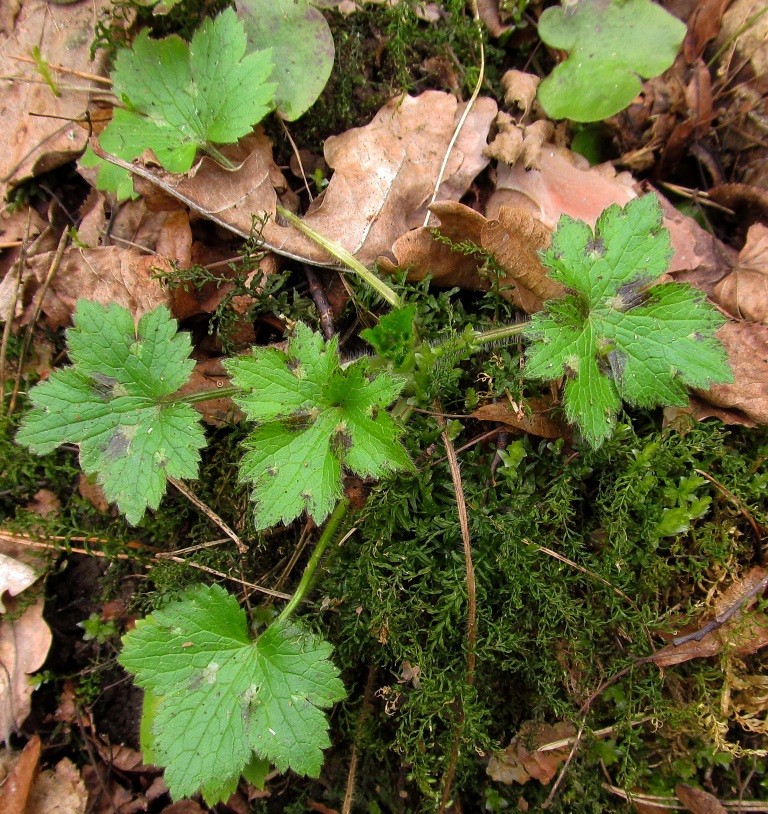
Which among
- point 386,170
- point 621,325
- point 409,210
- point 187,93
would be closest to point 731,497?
point 621,325

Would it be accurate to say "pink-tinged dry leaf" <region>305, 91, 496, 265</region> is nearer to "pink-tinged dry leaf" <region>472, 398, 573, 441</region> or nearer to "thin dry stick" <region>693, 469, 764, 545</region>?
"pink-tinged dry leaf" <region>472, 398, 573, 441</region>

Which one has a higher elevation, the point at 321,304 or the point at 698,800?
the point at 321,304

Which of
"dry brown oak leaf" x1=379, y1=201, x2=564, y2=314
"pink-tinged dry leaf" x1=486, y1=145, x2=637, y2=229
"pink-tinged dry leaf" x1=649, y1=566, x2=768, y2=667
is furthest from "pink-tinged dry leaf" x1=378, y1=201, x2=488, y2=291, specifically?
"pink-tinged dry leaf" x1=649, y1=566, x2=768, y2=667

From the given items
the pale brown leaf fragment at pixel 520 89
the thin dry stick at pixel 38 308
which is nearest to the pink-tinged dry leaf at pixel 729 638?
the pale brown leaf fragment at pixel 520 89

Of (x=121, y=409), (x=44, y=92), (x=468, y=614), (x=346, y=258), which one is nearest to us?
(x=468, y=614)

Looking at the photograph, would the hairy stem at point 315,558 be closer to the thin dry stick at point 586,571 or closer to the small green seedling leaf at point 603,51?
the thin dry stick at point 586,571

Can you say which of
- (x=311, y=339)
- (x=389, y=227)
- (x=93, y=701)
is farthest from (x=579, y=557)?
(x=93, y=701)

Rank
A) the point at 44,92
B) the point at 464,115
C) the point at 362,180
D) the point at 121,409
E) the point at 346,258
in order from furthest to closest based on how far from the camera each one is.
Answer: the point at 44,92 < the point at 464,115 < the point at 362,180 < the point at 346,258 < the point at 121,409

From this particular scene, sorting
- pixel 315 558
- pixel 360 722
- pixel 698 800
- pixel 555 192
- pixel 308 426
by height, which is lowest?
pixel 698 800

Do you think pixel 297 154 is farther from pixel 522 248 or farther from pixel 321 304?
pixel 522 248
